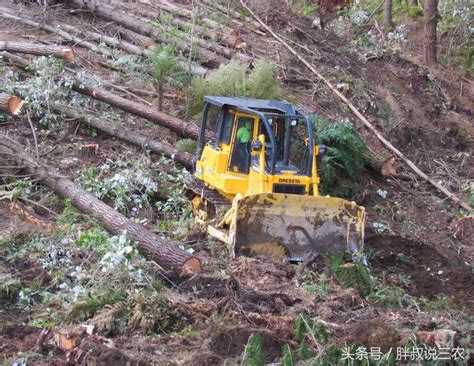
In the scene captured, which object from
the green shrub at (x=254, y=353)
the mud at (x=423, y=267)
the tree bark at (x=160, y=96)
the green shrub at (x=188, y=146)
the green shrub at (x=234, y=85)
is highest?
the green shrub at (x=234, y=85)

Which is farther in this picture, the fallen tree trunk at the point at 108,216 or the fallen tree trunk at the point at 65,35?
the fallen tree trunk at the point at 65,35

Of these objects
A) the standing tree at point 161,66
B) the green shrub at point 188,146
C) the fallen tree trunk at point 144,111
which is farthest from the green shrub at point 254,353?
the standing tree at point 161,66

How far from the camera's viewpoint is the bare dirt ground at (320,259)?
20.1 ft

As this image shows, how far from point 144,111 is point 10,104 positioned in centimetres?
238

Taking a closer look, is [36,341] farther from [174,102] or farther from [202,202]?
[174,102]

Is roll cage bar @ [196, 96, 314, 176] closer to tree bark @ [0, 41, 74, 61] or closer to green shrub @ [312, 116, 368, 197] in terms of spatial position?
green shrub @ [312, 116, 368, 197]

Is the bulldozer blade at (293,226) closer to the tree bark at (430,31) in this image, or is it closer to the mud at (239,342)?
the mud at (239,342)

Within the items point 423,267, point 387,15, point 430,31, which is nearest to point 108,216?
point 423,267

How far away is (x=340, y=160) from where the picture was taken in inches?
472

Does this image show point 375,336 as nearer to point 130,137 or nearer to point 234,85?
point 130,137

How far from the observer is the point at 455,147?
1485 centimetres

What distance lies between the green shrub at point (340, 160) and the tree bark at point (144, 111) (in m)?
2.33

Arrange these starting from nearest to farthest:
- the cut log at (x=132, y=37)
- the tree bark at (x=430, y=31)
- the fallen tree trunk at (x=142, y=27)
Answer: the fallen tree trunk at (x=142, y=27) → the cut log at (x=132, y=37) → the tree bark at (x=430, y=31)

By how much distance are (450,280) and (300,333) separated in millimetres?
3654
